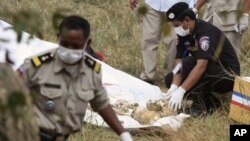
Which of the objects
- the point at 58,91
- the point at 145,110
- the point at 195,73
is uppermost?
the point at 58,91

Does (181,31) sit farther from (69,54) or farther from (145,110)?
(69,54)

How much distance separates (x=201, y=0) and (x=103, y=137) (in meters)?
2.20

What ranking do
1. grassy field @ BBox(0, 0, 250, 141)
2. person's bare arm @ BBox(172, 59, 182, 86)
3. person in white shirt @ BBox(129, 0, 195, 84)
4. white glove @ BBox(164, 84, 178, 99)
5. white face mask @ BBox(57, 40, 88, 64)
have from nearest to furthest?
white face mask @ BBox(57, 40, 88, 64)
grassy field @ BBox(0, 0, 250, 141)
white glove @ BBox(164, 84, 178, 99)
person's bare arm @ BBox(172, 59, 182, 86)
person in white shirt @ BBox(129, 0, 195, 84)

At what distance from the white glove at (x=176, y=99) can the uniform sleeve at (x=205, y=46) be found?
33cm

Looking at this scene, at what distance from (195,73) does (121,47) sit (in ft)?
7.82

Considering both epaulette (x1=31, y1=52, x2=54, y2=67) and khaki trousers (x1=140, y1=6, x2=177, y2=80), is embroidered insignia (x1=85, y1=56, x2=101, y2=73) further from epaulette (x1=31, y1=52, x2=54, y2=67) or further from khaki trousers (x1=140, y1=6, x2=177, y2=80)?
khaki trousers (x1=140, y1=6, x2=177, y2=80)

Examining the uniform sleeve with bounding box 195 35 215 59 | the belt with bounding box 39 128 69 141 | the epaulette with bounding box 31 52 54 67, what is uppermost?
the epaulette with bounding box 31 52 54 67

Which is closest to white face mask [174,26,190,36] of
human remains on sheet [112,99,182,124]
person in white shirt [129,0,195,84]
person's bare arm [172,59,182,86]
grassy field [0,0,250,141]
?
person's bare arm [172,59,182,86]

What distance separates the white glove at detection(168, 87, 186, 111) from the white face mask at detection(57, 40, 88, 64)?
2636 mm

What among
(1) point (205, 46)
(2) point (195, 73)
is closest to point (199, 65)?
(2) point (195, 73)

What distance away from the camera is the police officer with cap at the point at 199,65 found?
5645 mm

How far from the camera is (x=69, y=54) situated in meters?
3.04

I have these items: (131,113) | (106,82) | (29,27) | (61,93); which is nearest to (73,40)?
(61,93)

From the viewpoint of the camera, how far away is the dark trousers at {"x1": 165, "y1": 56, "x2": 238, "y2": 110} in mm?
5801
